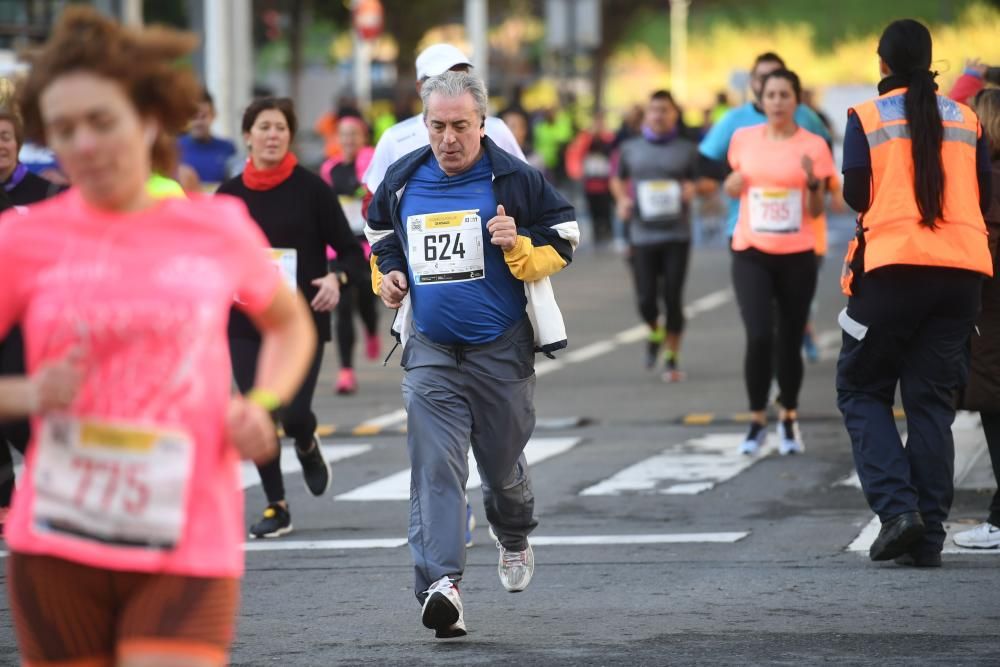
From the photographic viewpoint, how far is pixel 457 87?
680cm

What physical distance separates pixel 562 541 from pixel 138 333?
5.27 m

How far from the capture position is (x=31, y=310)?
152 inches

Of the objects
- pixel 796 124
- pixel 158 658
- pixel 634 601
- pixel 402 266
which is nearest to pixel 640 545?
pixel 634 601

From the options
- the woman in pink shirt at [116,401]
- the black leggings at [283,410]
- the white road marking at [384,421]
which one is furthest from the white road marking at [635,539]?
the woman in pink shirt at [116,401]

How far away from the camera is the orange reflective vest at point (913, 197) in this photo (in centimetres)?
771

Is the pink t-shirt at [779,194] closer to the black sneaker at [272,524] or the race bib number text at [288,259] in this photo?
the race bib number text at [288,259]

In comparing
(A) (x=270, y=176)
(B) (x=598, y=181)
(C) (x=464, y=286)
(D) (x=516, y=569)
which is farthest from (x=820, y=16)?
(C) (x=464, y=286)

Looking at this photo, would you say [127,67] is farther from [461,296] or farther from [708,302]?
[708,302]

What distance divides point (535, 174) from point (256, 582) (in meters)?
2.12

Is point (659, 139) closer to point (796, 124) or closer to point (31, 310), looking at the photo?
point (796, 124)

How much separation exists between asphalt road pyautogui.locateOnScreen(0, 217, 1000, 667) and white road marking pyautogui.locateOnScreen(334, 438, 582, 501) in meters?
0.03

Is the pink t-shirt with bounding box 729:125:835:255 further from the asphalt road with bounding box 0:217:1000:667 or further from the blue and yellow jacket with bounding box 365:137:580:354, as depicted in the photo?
the blue and yellow jacket with bounding box 365:137:580:354

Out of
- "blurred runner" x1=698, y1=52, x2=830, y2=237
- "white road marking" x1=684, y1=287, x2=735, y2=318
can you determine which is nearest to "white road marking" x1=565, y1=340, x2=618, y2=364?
"white road marking" x1=684, y1=287, x2=735, y2=318

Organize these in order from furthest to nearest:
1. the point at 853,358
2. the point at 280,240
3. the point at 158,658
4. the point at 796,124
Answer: the point at 796,124 → the point at 280,240 → the point at 853,358 → the point at 158,658
